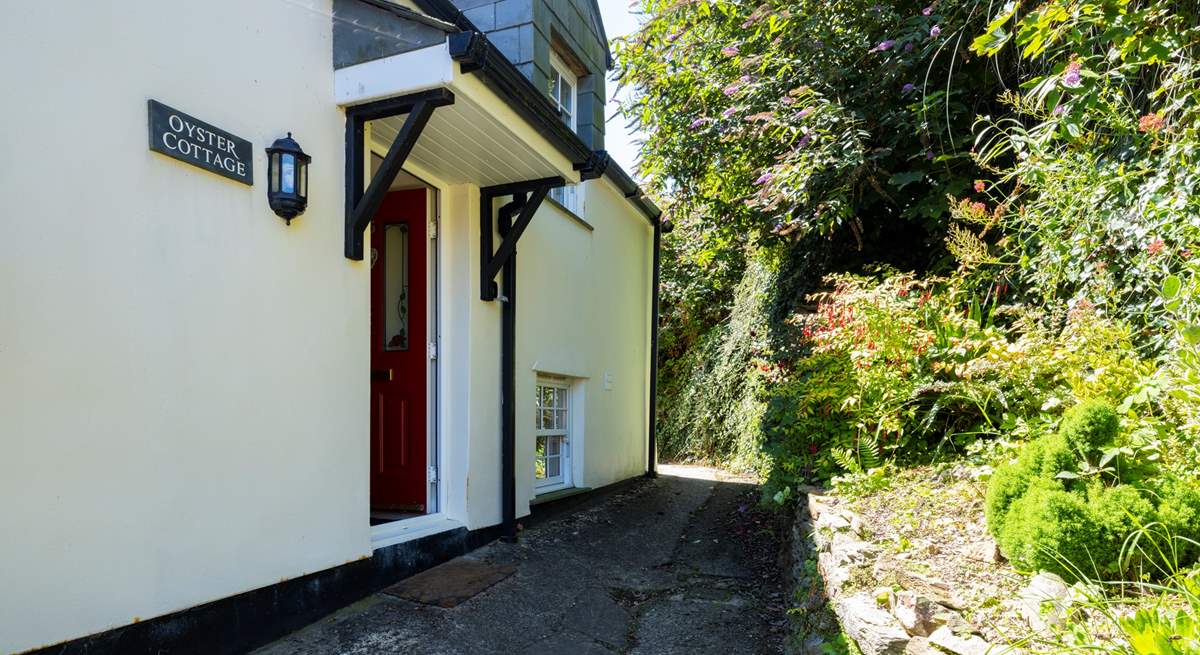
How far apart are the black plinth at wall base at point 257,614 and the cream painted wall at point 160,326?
0.19 ft

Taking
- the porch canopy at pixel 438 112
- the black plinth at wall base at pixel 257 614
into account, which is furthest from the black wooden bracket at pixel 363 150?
the black plinth at wall base at pixel 257 614

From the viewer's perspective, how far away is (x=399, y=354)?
16.0 ft

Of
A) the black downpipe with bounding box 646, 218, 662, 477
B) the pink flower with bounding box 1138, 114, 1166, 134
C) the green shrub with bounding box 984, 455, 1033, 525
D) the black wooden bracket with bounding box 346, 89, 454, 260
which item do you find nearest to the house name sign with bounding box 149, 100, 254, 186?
the black wooden bracket with bounding box 346, 89, 454, 260

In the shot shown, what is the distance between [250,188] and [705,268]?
9.26 metres

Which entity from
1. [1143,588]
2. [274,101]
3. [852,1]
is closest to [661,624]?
[1143,588]

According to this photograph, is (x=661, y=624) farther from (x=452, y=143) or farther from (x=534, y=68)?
(x=534, y=68)

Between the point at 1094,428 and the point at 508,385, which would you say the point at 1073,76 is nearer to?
the point at 1094,428

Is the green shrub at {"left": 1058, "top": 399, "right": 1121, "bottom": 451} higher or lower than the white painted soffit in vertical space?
lower

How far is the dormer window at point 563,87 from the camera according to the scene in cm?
653

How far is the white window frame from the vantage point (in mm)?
6273

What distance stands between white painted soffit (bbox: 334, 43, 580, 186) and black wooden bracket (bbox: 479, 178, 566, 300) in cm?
6

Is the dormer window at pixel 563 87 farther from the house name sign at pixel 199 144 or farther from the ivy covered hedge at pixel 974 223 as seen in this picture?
the house name sign at pixel 199 144

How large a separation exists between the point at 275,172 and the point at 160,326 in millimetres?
898

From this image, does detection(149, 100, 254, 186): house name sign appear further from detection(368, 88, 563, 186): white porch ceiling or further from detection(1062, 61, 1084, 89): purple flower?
detection(1062, 61, 1084, 89): purple flower
